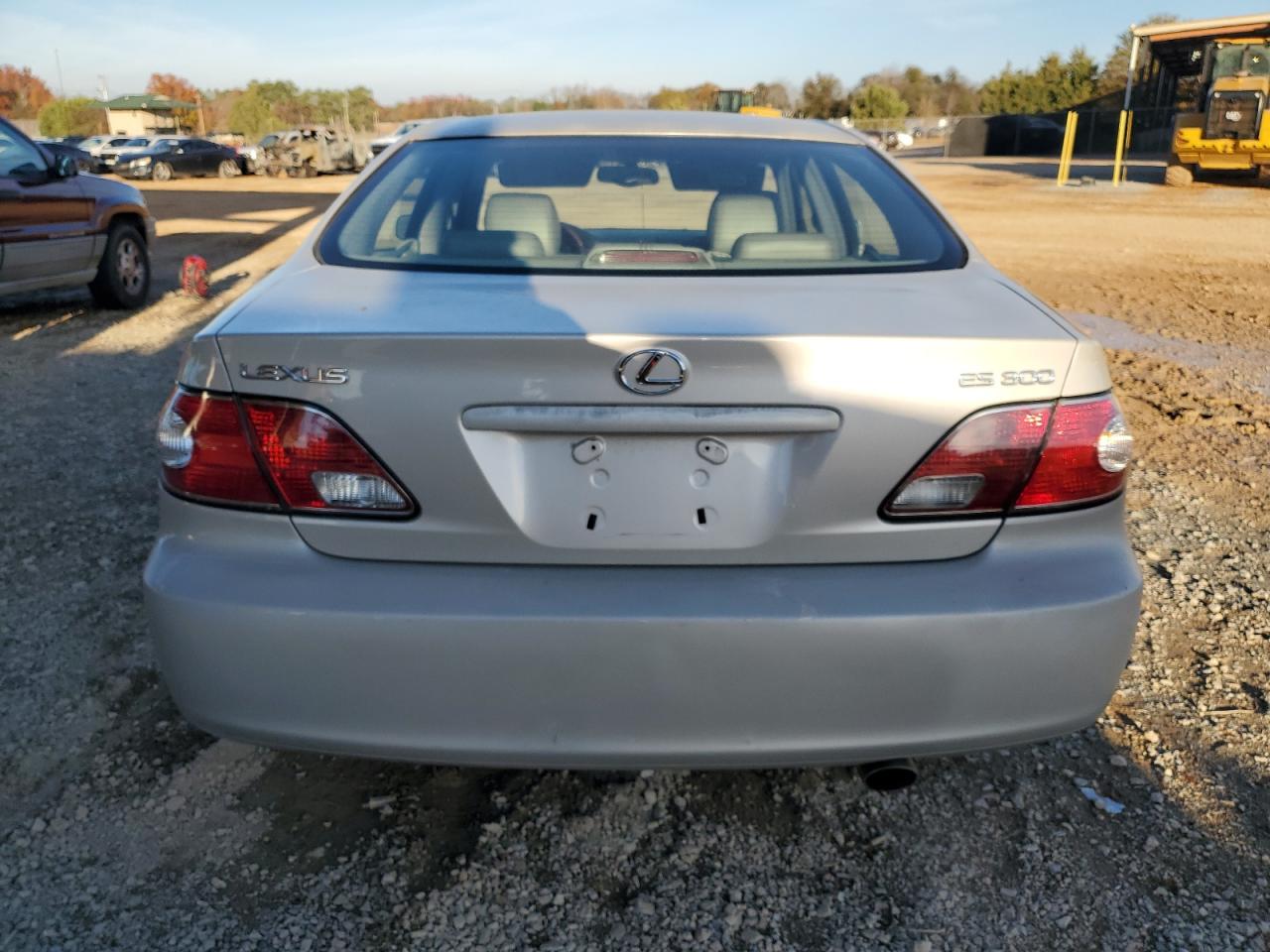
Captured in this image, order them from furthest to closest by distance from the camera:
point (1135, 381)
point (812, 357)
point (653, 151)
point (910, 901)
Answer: point (1135, 381), point (653, 151), point (910, 901), point (812, 357)

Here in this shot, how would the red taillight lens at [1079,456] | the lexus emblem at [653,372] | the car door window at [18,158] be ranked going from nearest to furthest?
1. the lexus emblem at [653,372]
2. the red taillight lens at [1079,456]
3. the car door window at [18,158]

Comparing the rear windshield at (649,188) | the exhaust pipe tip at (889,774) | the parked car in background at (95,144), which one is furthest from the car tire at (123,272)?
the parked car in background at (95,144)

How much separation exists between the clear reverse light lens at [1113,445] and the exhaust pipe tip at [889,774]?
684 mm

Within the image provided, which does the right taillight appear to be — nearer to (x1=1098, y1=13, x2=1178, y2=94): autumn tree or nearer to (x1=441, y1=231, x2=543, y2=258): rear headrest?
(x1=441, y1=231, x2=543, y2=258): rear headrest

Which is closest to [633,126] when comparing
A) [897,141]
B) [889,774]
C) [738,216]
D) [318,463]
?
[738,216]

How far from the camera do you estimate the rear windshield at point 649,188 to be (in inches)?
97.0

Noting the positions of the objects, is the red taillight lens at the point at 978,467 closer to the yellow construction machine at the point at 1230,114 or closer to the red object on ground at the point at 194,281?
the red object on ground at the point at 194,281

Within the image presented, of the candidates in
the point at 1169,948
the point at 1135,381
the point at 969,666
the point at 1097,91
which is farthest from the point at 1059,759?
the point at 1097,91

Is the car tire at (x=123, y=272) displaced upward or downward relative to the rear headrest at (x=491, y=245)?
downward

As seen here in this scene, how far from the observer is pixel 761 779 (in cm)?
257

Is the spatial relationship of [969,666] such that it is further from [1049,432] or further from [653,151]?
[653,151]

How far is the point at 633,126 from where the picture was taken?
2.99m

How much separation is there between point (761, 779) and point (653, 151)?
165 cm

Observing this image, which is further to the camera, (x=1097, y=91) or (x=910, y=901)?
(x=1097, y=91)
